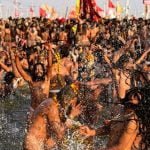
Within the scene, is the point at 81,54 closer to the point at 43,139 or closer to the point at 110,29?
the point at 43,139

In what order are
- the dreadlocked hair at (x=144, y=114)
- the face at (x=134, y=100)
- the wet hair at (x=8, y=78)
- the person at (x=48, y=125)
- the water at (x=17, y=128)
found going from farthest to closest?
the wet hair at (x=8, y=78) < the water at (x=17, y=128) < the person at (x=48, y=125) < the face at (x=134, y=100) < the dreadlocked hair at (x=144, y=114)

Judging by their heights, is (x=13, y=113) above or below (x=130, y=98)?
below

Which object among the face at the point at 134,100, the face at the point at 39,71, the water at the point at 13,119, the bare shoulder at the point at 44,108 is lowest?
the water at the point at 13,119

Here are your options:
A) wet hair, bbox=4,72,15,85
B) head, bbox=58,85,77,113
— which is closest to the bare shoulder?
head, bbox=58,85,77,113

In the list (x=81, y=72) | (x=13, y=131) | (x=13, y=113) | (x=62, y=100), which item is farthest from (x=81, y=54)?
(x=62, y=100)

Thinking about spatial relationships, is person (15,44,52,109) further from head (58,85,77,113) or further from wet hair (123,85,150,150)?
wet hair (123,85,150,150)

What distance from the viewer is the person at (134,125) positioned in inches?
160

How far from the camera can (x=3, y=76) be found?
1323 centimetres

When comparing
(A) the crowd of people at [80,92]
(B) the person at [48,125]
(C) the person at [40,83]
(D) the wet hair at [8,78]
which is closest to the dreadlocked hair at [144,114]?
(A) the crowd of people at [80,92]

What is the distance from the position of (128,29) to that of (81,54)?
7517mm

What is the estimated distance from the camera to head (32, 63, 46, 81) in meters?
7.36

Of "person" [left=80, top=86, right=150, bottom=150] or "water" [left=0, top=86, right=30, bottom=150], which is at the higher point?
"person" [left=80, top=86, right=150, bottom=150]

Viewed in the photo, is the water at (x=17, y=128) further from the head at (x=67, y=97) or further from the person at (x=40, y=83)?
the person at (x=40, y=83)

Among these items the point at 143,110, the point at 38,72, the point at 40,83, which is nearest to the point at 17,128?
the point at 40,83
